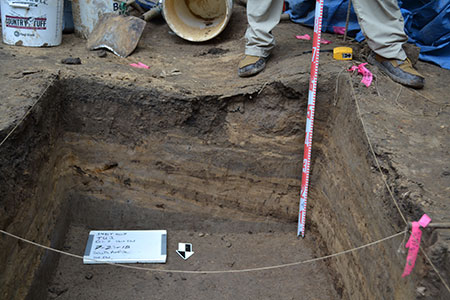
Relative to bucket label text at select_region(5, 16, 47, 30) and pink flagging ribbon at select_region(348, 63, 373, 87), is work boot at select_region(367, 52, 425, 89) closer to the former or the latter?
pink flagging ribbon at select_region(348, 63, 373, 87)

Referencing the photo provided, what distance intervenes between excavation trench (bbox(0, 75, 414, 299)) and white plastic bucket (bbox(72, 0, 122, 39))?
113cm

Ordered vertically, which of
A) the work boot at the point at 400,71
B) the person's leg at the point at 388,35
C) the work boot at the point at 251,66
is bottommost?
the work boot at the point at 251,66

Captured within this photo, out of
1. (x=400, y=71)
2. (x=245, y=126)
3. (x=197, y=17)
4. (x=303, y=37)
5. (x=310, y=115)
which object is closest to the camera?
(x=310, y=115)

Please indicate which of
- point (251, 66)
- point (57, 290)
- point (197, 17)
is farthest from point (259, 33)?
point (57, 290)

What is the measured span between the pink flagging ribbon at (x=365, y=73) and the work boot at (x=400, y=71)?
0.16 meters

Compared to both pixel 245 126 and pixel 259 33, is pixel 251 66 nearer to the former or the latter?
pixel 259 33

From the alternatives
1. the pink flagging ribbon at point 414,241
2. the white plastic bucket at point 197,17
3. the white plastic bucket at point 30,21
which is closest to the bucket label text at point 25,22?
the white plastic bucket at point 30,21

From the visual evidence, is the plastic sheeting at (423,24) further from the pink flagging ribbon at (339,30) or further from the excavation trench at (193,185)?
the excavation trench at (193,185)

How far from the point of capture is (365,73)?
284cm

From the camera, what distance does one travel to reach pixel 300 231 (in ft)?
10.1

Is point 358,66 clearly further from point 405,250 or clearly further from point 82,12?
point 82,12

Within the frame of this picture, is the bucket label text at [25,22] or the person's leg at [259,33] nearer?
the person's leg at [259,33]

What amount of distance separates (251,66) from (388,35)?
3.09 ft

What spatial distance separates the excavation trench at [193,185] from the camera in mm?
2561
